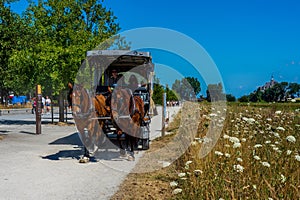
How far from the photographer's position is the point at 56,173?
7855 millimetres

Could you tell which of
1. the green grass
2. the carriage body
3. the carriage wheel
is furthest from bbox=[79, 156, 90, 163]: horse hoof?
the green grass

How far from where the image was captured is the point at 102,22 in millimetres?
23781

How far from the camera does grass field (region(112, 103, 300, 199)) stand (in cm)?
421

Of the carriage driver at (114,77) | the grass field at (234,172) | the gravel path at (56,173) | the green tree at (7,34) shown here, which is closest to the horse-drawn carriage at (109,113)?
the gravel path at (56,173)

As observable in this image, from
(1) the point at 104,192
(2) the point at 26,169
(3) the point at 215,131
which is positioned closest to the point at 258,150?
(3) the point at 215,131

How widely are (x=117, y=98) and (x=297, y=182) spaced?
5.58 metres

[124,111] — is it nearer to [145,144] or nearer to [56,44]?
[145,144]

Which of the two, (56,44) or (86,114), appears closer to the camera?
(86,114)

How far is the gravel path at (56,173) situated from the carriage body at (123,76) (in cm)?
83

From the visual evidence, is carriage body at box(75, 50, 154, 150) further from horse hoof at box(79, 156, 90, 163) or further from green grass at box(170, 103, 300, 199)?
green grass at box(170, 103, 300, 199)

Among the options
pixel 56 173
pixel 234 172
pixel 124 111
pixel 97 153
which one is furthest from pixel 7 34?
pixel 234 172

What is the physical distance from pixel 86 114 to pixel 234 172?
5020mm

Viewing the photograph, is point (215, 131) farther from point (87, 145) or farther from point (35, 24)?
point (35, 24)

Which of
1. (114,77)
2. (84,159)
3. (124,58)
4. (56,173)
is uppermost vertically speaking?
(124,58)
